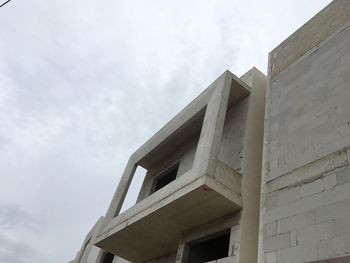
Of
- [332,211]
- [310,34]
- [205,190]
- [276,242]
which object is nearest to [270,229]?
[276,242]

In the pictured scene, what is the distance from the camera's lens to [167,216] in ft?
25.3

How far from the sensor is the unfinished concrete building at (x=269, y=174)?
505 cm

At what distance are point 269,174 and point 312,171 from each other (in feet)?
3.56

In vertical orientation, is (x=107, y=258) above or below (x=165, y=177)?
below

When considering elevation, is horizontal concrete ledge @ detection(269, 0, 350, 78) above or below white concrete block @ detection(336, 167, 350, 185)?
above

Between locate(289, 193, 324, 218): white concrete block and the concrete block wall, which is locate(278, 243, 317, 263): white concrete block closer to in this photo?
the concrete block wall

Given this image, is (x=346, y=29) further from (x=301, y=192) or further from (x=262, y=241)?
(x=262, y=241)

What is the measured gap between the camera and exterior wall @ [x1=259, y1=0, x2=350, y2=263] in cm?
476

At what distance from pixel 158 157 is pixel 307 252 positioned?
7.67 metres

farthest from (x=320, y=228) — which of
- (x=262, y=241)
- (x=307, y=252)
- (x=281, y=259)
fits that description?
(x=262, y=241)

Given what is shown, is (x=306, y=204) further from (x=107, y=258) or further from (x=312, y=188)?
(x=107, y=258)

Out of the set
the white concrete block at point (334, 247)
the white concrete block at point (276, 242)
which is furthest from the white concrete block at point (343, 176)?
the white concrete block at point (276, 242)

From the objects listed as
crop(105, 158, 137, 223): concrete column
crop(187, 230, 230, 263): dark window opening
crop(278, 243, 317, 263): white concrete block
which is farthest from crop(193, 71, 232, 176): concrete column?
crop(105, 158, 137, 223): concrete column

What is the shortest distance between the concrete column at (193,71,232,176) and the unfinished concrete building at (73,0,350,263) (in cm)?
3
